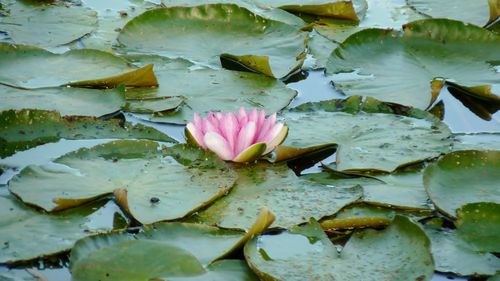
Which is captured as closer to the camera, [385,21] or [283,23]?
[283,23]

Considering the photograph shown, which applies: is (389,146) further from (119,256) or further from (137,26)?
(137,26)

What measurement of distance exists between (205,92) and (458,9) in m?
1.43

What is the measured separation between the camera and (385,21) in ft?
13.1

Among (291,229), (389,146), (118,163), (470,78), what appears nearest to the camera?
(291,229)

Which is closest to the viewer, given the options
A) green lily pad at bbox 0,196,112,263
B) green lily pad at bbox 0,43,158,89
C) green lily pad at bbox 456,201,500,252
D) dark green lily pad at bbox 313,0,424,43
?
green lily pad at bbox 0,196,112,263

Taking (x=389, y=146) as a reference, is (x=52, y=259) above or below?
below

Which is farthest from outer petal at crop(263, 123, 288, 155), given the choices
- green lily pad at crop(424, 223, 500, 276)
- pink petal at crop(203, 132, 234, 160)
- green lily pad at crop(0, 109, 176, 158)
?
green lily pad at crop(424, 223, 500, 276)

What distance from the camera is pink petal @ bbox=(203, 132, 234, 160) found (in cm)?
271

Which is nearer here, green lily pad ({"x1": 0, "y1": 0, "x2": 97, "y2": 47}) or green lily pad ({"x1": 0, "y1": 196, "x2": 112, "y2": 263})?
green lily pad ({"x1": 0, "y1": 196, "x2": 112, "y2": 263})

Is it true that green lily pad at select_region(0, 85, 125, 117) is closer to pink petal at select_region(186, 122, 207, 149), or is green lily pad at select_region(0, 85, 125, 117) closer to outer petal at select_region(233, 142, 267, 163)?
pink petal at select_region(186, 122, 207, 149)

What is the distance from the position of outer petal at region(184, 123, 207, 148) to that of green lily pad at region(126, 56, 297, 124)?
0.24m

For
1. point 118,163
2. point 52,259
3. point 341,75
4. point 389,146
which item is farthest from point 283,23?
point 52,259

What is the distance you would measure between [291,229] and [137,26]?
1.58m

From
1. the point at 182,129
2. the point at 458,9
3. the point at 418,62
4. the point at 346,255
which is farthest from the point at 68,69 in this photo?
the point at 458,9
